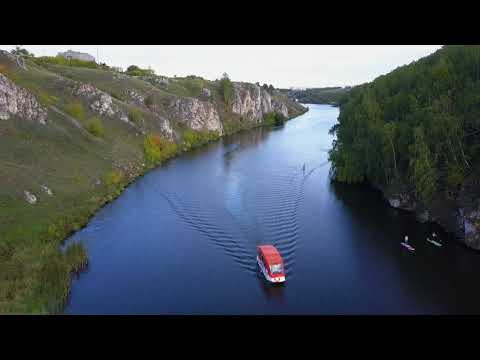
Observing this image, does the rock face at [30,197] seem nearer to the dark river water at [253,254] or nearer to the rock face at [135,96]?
the dark river water at [253,254]

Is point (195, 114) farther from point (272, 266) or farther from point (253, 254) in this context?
Answer: point (272, 266)

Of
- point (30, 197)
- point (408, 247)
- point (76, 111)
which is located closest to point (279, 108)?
point (76, 111)

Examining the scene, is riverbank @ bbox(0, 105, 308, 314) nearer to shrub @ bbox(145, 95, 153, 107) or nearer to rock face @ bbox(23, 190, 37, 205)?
rock face @ bbox(23, 190, 37, 205)

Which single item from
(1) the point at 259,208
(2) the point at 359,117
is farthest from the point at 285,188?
(2) the point at 359,117

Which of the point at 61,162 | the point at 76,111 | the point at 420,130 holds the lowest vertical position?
the point at 61,162

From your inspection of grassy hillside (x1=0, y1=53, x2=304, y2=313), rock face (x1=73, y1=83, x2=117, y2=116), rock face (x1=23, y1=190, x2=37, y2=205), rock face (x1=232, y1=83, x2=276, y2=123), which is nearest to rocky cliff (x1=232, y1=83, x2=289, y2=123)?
rock face (x1=232, y1=83, x2=276, y2=123)
